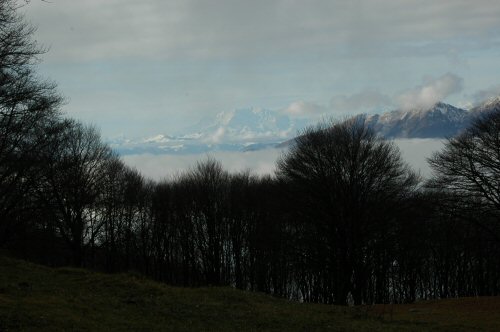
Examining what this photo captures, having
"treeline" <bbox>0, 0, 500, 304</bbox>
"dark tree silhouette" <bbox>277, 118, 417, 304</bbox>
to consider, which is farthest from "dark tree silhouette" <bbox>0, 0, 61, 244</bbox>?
"dark tree silhouette" <bbox>277, 118, 417, 304</bbox>

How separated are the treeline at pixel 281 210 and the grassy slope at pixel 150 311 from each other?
8308mm

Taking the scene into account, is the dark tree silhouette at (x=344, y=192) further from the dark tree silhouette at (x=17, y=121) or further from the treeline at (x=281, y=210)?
the dark tree silhouette at (x=17, y=121)

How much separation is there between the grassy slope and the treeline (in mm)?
8308

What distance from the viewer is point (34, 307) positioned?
13430mm

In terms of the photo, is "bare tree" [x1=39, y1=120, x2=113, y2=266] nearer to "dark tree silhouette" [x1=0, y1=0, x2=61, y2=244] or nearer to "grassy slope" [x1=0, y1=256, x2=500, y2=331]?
"dark tree silhouette" [x1=0, y1=0, x2=61, y2=244]

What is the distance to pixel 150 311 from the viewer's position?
1567 cm

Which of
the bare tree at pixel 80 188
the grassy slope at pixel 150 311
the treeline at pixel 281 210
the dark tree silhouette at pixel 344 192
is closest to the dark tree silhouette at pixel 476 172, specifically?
the treeline at pixel 281 210

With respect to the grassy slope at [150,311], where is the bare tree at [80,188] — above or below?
above

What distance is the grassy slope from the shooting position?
12883 mm

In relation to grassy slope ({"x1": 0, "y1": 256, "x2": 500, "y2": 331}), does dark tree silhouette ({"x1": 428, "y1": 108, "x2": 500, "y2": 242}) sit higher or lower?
higher

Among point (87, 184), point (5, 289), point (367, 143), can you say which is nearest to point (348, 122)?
point (367, 143)

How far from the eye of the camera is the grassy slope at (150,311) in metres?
12.9

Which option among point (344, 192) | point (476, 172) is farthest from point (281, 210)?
point (476, 172)

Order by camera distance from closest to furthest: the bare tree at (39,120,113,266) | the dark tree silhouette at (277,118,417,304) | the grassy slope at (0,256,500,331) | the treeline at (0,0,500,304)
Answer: the grassy slope at (0,256,500,331), the treeline at (0,0,500,304), the dark tree silhouette at (277,118,417,304), the bare tree at (39,120,113,266)
